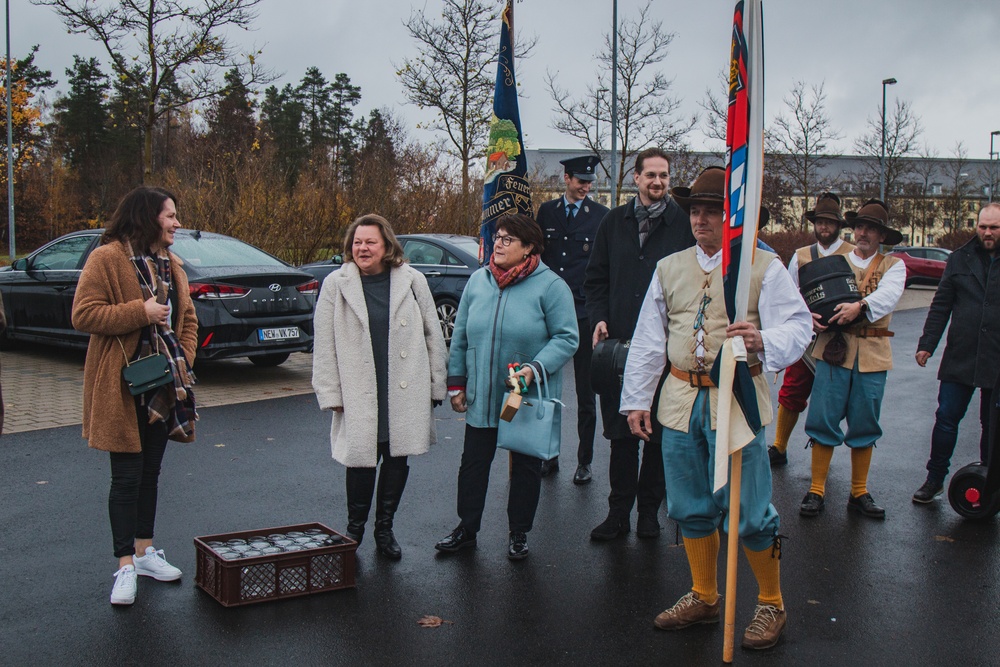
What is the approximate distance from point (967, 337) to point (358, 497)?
4.10 m

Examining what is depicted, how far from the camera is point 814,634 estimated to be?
13.7ft

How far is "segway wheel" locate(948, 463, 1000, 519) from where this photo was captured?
576 cm

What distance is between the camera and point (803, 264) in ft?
21.8

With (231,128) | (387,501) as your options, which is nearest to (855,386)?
(387,501)

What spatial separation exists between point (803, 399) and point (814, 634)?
9.92 feet

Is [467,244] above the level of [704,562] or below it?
above

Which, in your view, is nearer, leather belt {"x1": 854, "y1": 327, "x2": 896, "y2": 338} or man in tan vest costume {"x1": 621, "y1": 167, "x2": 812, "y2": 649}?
man in tan vest costume {"x1": 621, "y1": 167, "x2": 812, "y2": 649}

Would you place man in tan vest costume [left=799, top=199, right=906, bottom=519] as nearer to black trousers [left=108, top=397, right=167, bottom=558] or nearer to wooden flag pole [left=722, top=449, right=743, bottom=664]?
wooden flag pole [left=722, top=449, right=743, bottom=664]

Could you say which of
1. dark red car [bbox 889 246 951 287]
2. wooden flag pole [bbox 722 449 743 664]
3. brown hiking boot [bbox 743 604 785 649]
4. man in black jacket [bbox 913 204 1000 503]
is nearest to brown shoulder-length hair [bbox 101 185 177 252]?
wooden flag pole [bbox 722 449 743 664]

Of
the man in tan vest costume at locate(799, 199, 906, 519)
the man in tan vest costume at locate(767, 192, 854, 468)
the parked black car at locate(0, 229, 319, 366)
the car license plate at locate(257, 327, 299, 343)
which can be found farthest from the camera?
the car license plate at locate(257, 327, 299, 343)

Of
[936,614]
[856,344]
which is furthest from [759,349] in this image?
[856,344]

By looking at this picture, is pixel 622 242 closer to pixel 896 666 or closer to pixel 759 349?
pixel 759 349

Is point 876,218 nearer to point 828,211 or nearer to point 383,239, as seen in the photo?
point 828,211

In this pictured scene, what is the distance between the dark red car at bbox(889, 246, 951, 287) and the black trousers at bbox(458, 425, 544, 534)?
108 ft
